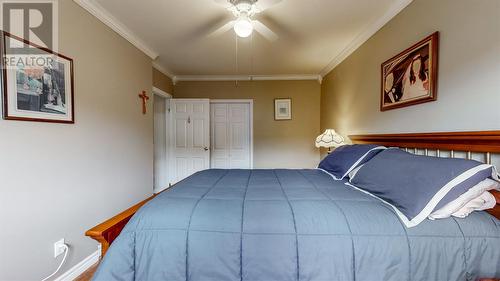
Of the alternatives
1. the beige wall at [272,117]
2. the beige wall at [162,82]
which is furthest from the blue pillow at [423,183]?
the beige wall at [162,82]

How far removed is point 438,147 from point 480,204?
0.53m

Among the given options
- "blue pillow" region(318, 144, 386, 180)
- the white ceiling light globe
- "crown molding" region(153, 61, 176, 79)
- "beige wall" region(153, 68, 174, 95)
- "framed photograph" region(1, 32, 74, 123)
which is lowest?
"blue pillow" region(318, 144, 386, 180)

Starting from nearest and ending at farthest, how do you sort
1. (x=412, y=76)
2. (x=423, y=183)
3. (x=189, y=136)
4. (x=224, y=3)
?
(x=423, y=183), (x=412, y=76), (x=224, y=3), (x=189, y=136)

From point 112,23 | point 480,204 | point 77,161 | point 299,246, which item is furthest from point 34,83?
point 480,204

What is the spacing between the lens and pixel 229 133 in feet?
14.4

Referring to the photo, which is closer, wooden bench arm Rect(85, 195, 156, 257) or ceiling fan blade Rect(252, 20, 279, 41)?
wooden bench arm Rect(85, 195, 156, 257)

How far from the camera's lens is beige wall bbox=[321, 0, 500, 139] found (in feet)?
3.90

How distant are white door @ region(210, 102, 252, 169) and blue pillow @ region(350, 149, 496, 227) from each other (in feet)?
10.5

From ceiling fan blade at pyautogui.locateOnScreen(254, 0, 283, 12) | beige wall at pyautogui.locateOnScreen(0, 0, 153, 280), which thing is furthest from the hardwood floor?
ceiling fan blade at pyautogui.locateOnScreen(254, 0, 283, 12)

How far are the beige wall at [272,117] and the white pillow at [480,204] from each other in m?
3.17

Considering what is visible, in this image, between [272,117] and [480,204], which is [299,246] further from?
[272,117]

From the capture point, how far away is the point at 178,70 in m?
3.86

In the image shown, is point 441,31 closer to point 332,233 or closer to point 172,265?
point 332,233

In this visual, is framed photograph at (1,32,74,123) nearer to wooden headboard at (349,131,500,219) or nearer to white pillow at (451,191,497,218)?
white pillow at (451,191,497,218)
